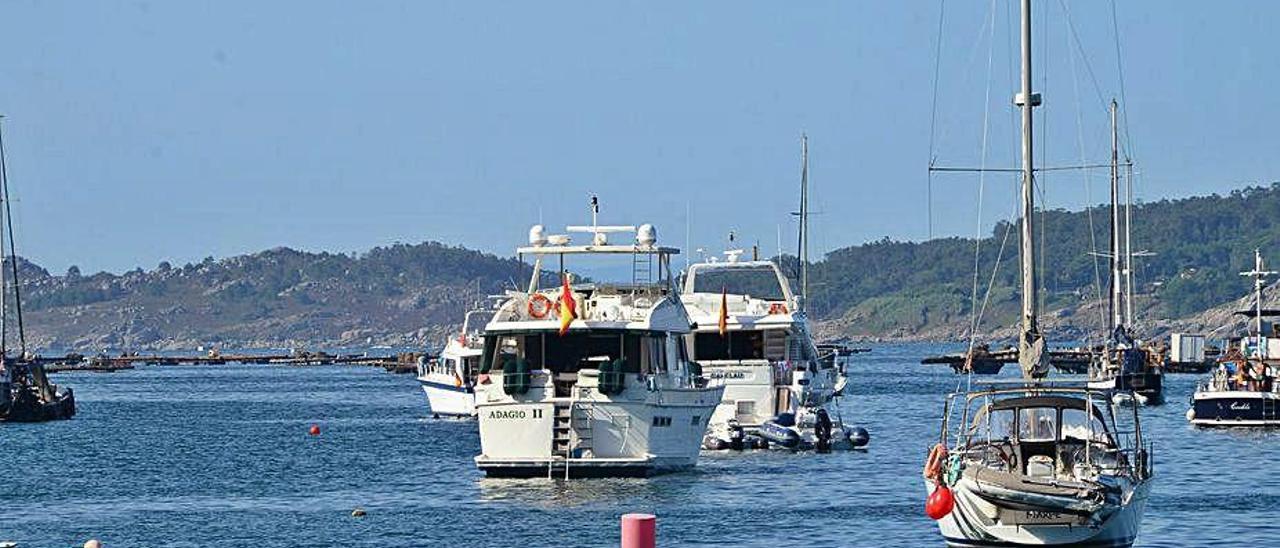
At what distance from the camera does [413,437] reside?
82250mm

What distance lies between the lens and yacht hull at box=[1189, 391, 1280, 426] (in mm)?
78375

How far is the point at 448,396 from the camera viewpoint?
94438 mm

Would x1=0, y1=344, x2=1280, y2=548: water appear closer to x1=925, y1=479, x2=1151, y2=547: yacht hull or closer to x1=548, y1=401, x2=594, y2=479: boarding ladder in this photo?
x1=548, y1=401, x2=594, y2=479: boarding ladder

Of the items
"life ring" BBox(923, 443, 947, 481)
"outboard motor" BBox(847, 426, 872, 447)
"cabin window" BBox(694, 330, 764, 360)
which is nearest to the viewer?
"life ring" BBox(923, 443, 947, 481)

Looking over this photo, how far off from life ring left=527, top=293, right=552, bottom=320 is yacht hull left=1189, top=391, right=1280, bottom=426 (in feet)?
106

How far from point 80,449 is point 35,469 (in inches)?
469

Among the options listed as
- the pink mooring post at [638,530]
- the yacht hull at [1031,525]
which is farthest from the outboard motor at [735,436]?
the pink mooring post at [638,530]

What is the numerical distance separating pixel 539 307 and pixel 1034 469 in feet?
59.0

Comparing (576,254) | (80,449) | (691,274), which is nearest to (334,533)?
(576,254)

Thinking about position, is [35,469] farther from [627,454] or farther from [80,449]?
[627,454]

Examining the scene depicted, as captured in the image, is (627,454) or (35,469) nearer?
(627,454)

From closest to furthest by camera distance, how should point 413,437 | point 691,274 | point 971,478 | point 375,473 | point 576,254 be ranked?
1. point 971,478
2. point 576,254
3. point 375,473
4. point 413,437
5. point 691,274

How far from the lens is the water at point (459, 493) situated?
4625 cm

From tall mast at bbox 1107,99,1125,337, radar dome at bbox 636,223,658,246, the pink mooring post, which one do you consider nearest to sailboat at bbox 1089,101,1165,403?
tall mast at bbox 1107,99,1125,337
